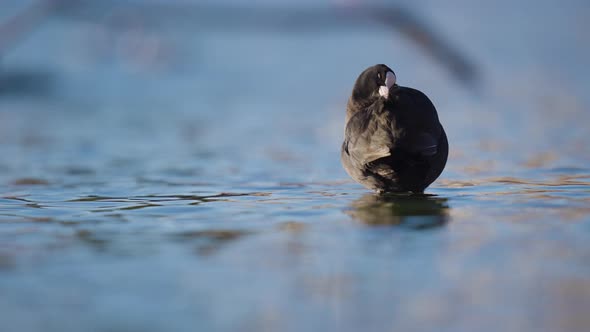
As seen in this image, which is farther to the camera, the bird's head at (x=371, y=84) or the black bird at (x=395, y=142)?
the bird's head at (x=371, y=84)

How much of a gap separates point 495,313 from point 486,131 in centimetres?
725

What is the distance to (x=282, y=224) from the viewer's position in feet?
14.6

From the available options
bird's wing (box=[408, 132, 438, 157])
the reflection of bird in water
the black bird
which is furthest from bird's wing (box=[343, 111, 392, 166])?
the reflection of bird in water

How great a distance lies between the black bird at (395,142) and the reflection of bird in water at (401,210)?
8cm

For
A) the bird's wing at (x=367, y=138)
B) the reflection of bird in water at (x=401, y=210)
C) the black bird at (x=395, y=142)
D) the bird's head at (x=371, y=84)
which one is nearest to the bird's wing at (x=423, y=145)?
the black bird at (x=395, y=142)

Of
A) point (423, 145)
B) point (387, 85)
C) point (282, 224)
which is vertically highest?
point (387, 85)

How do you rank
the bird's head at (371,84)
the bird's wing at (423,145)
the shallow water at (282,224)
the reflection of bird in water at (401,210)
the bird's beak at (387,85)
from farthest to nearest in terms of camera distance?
the bird's head at (371,84)
the bird's beak at (387,85)
the bird's wing at (423,145)
the reflection of bird in water at (401,210)
the shallow water at (282,224)

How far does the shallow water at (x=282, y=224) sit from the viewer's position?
2.85m

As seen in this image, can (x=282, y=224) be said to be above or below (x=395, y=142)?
below

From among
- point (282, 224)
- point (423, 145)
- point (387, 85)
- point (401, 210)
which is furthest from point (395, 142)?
point (282, 224)

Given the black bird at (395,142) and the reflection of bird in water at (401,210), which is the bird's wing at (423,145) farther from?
the reflection of bird in water at (401,210)

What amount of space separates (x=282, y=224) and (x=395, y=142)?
79 cm

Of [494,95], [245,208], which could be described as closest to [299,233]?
[245,208]

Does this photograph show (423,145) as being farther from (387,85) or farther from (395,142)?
(387,85)
